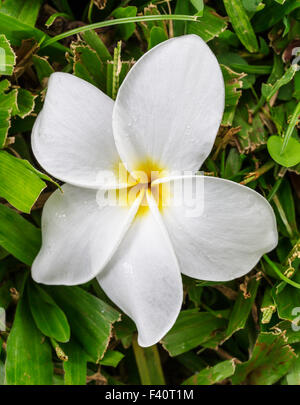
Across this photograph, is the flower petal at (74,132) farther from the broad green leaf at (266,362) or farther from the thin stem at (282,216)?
the broad green leaf at (266,362)

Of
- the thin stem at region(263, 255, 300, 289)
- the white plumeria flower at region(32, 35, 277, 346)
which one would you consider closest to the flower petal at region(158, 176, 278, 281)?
the white plumeria flower at region(32, 35, 277, 346)

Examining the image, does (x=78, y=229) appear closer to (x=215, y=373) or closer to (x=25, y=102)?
(x=25, y=102)

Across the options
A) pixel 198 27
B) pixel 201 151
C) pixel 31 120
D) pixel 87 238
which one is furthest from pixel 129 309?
pixel 198 27

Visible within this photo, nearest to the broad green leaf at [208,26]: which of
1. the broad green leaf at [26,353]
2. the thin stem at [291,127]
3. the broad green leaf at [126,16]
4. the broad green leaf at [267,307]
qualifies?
the broad green leaf at [126,16]

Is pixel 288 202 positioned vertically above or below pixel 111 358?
above

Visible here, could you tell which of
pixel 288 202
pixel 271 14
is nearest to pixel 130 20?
pixel 271 14

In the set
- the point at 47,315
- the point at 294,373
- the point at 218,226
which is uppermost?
the point at 218,226

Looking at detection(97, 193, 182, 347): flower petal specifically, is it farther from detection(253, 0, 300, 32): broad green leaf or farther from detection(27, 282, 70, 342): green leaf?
detection(253, 0, 300, 32): broad green leaf

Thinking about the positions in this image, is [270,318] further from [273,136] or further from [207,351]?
[273,136]
